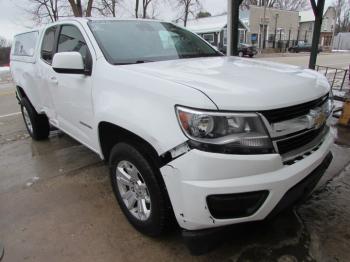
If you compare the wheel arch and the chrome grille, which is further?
the wheel arch

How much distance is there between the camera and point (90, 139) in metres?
3.20

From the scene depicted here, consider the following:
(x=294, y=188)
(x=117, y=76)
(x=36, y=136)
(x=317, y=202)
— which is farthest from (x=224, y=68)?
(x=36, y=136)

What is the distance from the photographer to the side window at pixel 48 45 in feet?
13.1

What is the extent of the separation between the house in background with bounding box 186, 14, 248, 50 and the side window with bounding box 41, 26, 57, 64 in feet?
105

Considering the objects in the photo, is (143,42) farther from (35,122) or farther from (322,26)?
(322,26)

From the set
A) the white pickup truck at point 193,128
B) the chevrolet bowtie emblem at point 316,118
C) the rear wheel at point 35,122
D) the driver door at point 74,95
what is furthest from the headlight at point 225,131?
the rear wheel at point 35,122

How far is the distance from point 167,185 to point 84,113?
4.81ft

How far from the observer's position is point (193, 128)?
6.27 feet

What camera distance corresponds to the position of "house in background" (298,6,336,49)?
55.0 metres

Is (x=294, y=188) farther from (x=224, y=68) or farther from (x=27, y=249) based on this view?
(x=27, y=249)

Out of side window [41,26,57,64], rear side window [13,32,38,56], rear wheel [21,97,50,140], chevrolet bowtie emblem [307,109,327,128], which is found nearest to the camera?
chevrolet bowtie emblem [307,109,327,128]

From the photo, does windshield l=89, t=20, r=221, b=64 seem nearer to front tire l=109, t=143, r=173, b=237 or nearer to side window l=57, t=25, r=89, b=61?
side window l=57, t=25, r=89, b=61

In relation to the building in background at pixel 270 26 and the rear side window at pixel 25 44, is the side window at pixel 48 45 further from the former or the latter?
the building in background at pixel 270 26

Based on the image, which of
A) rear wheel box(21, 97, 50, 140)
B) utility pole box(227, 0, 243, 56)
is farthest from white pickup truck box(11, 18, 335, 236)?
utility pole box(227, 0, 243, 56)
